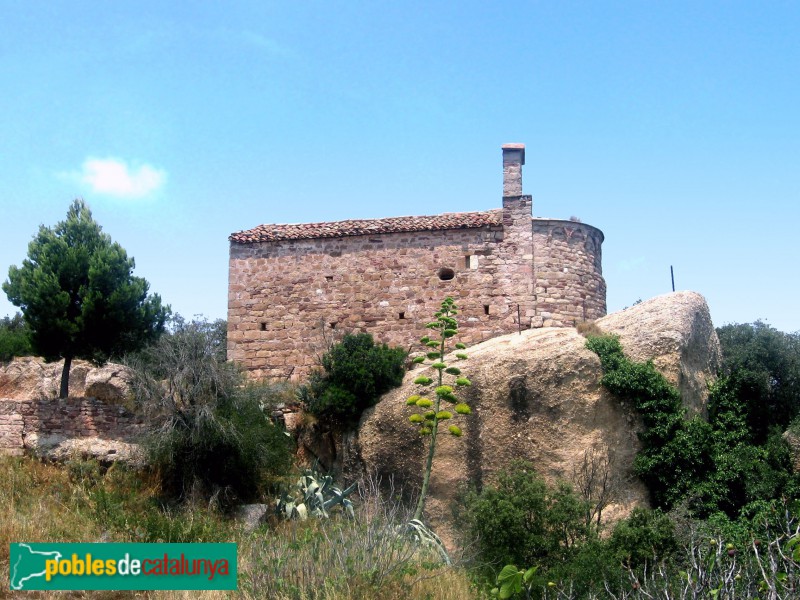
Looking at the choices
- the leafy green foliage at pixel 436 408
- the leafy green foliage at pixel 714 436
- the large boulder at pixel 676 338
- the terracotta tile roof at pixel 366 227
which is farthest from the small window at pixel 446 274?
the leafy green foliage at pixel 714 436

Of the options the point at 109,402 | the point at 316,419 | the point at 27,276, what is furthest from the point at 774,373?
the point at 27,276

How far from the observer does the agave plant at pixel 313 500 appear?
17344 millimetres

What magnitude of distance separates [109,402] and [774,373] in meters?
16.0

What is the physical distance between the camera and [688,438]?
17641mm

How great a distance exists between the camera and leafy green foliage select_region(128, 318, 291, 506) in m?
17.4

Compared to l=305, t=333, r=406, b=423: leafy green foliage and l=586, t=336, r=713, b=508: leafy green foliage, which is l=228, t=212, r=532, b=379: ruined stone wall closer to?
l=305, t=333, r=406, b=423: leafy green foliage

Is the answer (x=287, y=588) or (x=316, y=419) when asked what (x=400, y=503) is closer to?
(x=316, y=419)

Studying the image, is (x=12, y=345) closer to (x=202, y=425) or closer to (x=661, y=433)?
(x=202, y=425)

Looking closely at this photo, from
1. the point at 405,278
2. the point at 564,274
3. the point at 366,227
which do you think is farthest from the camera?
the point at 366,227

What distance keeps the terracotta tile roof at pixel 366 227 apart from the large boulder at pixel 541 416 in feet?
13.6

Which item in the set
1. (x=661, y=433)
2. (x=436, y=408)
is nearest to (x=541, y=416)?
(x=436, y=408)

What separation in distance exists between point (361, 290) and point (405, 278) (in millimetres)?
1272

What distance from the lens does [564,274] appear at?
72.2 feet

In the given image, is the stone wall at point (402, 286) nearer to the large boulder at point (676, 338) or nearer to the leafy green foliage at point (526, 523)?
the large boulder at point (676, 338)
